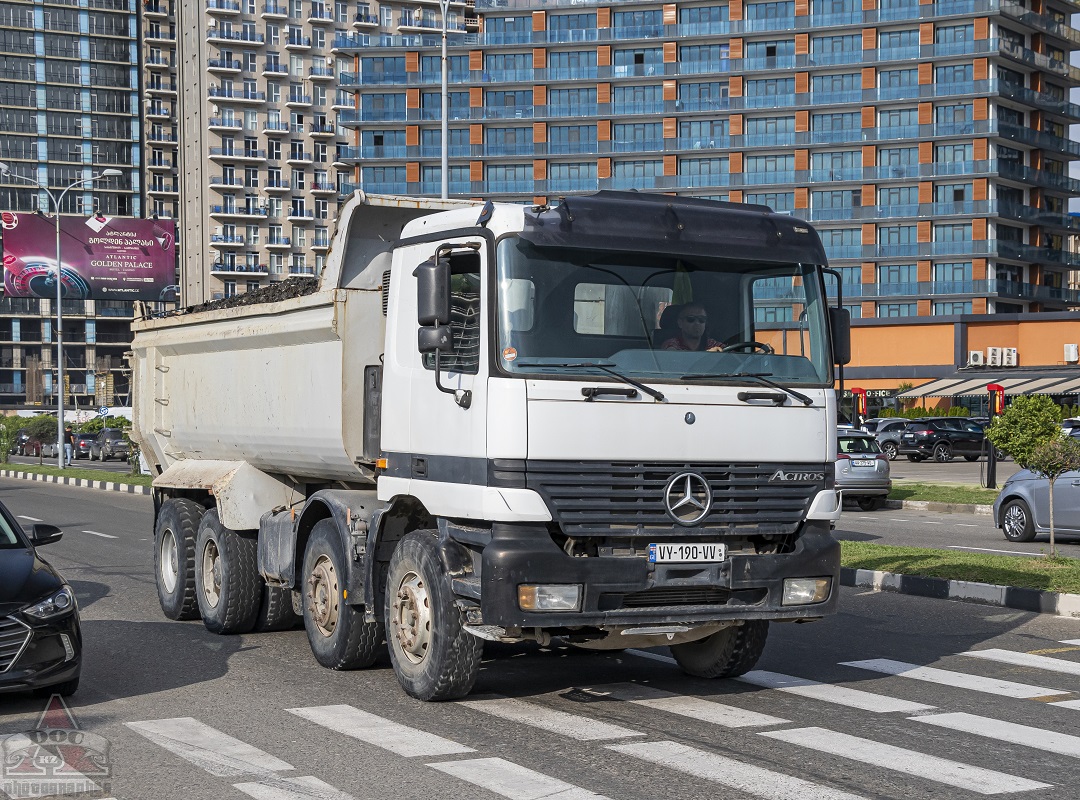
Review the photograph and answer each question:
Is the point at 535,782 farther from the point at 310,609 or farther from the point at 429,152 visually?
the point at 429,152

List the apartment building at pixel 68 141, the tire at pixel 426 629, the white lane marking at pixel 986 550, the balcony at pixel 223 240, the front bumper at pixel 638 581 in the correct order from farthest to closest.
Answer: the apartment building at pixel 68 141 → the balcony at pixel 223 240 → the white lane marking at pixel 986 550 → the tire at pixel 426 629 → the front bumper at pixel 638 581

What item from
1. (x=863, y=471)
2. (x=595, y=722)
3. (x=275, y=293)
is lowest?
(x=595, y=722)

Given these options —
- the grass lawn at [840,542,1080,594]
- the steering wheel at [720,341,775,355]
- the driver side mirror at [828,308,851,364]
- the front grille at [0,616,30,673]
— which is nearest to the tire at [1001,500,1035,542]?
the grass lawn at [840,542,1080,594]

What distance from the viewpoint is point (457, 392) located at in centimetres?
752

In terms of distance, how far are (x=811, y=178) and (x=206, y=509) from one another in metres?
83.5

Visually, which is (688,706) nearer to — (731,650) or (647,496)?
(731,650)

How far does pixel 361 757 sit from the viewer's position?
667 centimetres

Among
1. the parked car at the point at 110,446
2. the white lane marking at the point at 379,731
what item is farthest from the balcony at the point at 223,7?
the white lane marking at the point at 379,731

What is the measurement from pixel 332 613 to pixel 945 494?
21851mm

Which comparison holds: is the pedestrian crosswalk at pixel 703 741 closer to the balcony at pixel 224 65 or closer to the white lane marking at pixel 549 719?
the white lane marking at pixel 549 719

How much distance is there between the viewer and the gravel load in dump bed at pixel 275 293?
9.63m

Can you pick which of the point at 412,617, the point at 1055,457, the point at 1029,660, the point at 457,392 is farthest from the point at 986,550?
the point at 457,392

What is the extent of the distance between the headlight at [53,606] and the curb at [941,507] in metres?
19.9

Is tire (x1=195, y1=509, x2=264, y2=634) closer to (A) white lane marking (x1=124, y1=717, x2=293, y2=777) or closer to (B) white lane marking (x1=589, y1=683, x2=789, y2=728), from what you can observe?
(A) white lane marking (x1=124, y1=717, x2=293, y2=777)
